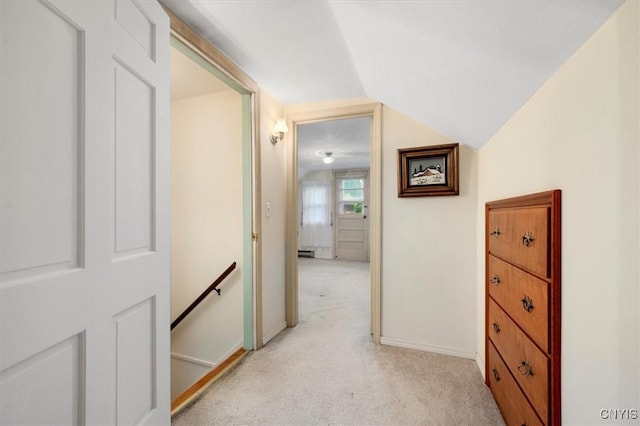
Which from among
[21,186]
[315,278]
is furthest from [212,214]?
[315,278]

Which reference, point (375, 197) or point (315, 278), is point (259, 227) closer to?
point (375, 197)

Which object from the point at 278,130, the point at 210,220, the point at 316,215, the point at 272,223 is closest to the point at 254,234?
the point at 272,223

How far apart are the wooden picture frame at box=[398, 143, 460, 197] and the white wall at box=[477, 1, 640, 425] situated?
45.1 inches

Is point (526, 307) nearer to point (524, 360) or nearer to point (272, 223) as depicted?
point (524, 360)

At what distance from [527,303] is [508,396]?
2.07 ft

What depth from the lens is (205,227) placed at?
8.42 feet

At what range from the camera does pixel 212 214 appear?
254 cm

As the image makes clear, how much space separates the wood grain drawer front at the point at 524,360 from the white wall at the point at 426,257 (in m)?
0.61

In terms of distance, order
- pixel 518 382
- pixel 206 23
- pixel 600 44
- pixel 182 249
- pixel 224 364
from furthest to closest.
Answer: pixel 182 249, pixel 224 364, pixel 206 23, pixel 518 382, pixel 600 44

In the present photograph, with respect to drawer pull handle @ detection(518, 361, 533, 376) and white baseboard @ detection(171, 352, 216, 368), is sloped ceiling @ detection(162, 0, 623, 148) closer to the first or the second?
drawer pull handle @ detection(518, 361, 533, 376)

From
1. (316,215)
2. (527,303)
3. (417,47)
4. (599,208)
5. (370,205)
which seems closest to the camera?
(599,208)

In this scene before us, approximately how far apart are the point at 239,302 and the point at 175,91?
2.00m

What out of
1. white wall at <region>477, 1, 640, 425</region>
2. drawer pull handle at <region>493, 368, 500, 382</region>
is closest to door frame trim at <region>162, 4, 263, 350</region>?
drawer pull handle at <region>493, 368, 500, 382</region>

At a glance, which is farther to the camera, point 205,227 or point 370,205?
point 370,205
